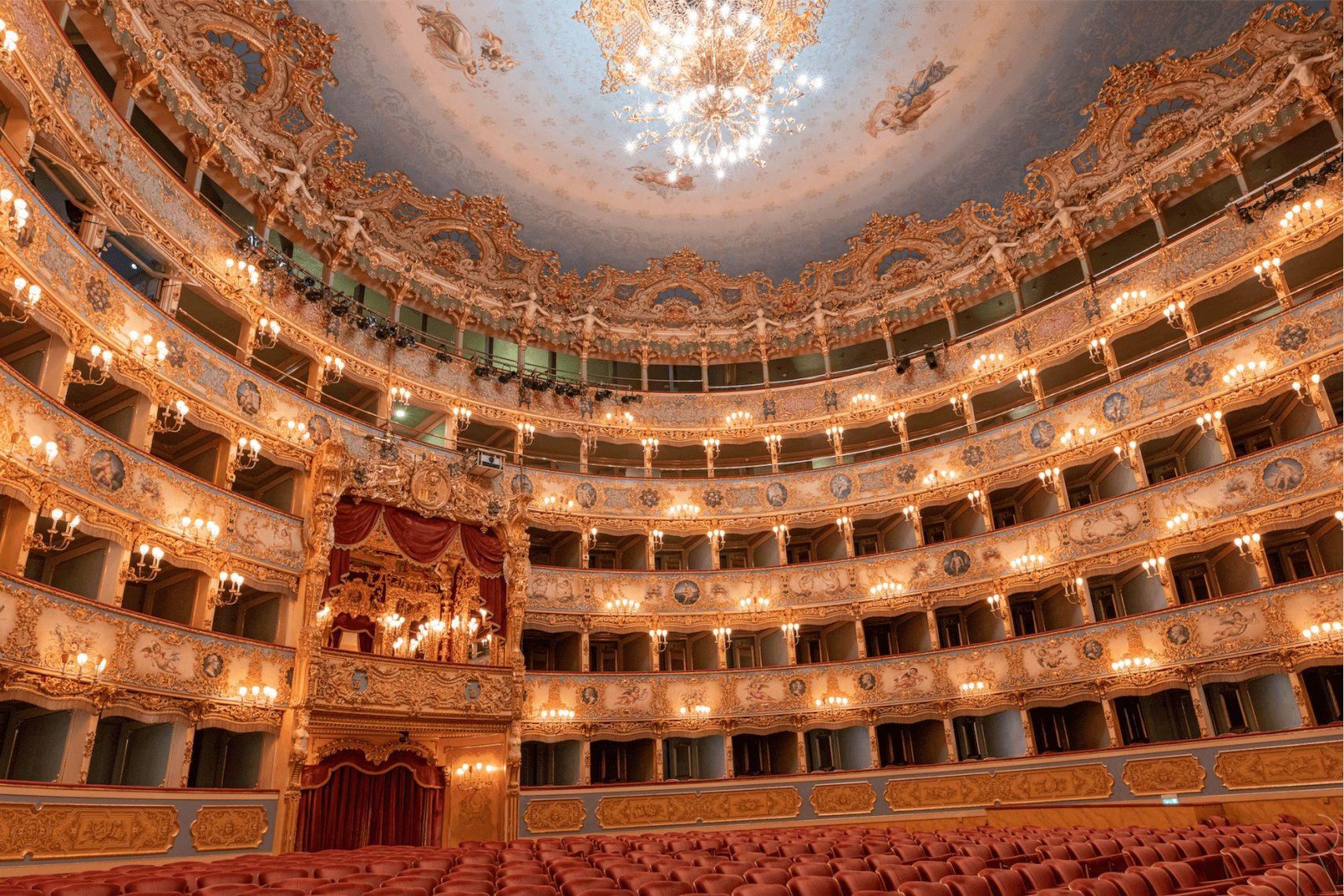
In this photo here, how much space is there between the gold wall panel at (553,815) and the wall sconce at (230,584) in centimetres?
785

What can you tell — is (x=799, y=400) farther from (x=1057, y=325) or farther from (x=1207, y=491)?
(x=1207, y=491)

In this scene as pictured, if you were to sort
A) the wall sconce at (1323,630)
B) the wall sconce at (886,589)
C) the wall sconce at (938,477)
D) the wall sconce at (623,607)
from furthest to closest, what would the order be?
1. the wall sconce at (938,477)
2. the wall sconce at (623,607)
3. the wall sconce at (886,589)
4. the wall sconce at (1323,630)

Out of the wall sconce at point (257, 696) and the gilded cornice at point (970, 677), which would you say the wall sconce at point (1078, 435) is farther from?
the wall sconce at point (257, 696)

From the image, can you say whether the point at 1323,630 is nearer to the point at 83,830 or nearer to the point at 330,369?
the point at 83,830

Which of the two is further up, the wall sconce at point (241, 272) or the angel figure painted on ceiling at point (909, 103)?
the angel figure painted on ceiling at point (909, 103)

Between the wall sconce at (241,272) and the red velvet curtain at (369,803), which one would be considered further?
the wall sconce at (241,272)

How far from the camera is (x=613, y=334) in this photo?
26.4m

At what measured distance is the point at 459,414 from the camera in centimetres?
2227

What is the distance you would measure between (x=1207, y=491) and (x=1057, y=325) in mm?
6106

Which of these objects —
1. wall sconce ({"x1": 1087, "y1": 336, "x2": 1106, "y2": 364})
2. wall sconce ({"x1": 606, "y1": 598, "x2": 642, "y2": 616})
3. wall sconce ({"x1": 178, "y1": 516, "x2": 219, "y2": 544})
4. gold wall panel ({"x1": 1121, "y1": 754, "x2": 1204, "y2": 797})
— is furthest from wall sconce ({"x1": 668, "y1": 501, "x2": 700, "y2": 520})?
gold wall panel ({"x1": 1121, "y1": 754, "x2": 1204, "y2": 797})

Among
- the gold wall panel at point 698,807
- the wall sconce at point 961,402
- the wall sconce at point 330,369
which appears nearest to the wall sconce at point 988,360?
the wall sconce at point 961,402

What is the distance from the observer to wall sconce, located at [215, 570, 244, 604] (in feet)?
51.0

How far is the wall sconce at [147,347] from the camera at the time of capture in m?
14.7

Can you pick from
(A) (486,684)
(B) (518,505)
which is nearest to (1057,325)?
(B) (518,505)
